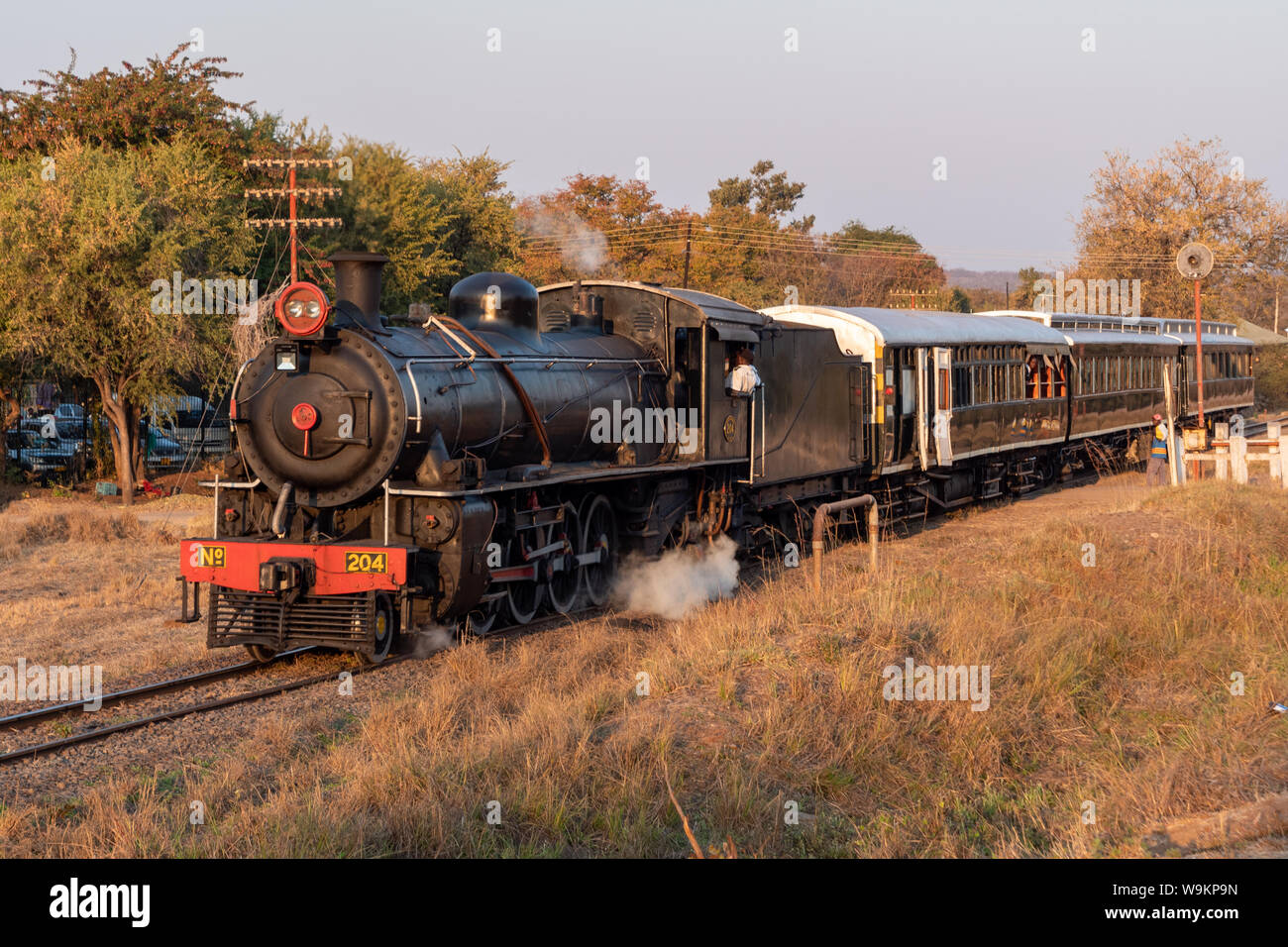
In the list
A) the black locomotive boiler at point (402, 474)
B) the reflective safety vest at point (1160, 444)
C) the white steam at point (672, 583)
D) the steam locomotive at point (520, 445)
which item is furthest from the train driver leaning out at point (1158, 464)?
the black locomotive boiler at point (402, 474)

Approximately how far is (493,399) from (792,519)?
723 cm

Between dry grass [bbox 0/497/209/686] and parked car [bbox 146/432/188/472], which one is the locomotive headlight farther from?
parked car [bbox 146/432/188/472]

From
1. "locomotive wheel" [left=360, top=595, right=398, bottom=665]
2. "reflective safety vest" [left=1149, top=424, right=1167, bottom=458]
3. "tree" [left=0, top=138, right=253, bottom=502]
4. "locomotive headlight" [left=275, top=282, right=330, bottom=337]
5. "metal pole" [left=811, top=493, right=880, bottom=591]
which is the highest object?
"tree" [left=0, top=138, right=253, bottom=502]

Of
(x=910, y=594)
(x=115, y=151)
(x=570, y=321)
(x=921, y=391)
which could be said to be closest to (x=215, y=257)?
(x=115, y=151)

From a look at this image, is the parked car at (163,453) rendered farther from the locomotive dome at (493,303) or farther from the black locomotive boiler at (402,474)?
the black locomotive boiler at (402,474)

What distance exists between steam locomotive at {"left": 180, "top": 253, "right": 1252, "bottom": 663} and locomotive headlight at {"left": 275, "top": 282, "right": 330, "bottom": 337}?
0.02 m

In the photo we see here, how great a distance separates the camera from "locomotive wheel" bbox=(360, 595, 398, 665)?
31.2 feet

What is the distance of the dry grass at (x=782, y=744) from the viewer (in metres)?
5.59

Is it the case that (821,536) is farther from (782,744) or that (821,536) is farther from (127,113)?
(127,113)

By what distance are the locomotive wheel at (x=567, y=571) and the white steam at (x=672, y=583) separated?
715mm

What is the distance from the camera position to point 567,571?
11.6 metres

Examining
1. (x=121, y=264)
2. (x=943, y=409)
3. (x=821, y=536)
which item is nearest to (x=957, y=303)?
(x=943, y=409)

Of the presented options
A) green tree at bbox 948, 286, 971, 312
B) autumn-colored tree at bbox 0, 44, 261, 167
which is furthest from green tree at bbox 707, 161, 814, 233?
autumn-colored tree at bbox 0, 44, 261, 167

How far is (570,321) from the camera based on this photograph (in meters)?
13.1
